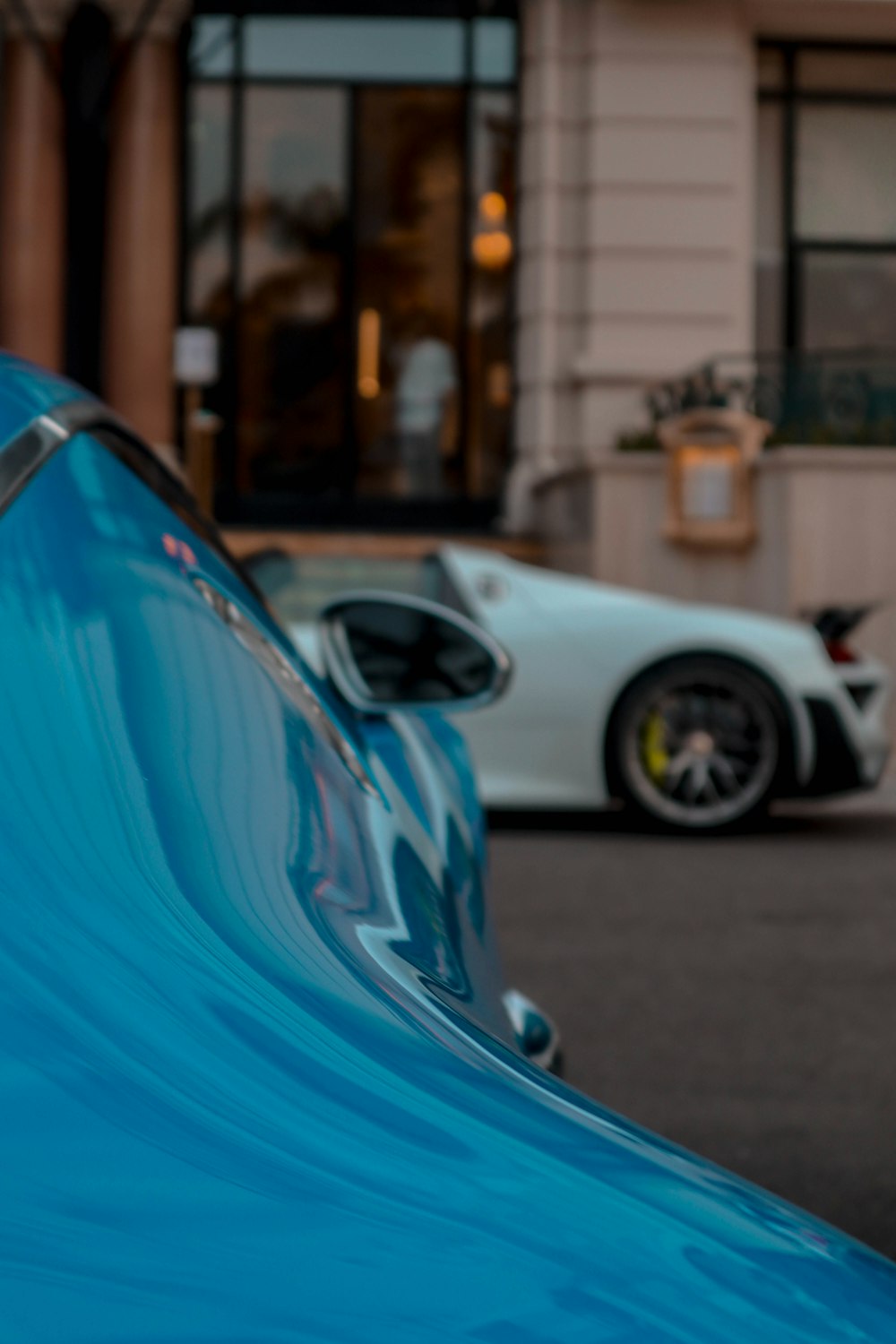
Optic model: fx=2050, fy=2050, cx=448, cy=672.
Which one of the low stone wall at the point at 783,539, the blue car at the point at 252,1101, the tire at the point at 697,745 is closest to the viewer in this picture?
the blue car at the point at 252,1101

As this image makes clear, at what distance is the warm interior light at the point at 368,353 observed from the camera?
19.7 metres

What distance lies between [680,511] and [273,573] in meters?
6.53

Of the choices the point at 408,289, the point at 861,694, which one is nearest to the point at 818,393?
the point at 861,694

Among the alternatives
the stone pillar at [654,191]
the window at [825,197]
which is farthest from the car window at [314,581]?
the window at [825,197]

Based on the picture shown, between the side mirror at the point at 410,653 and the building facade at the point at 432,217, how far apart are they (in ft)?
50.3

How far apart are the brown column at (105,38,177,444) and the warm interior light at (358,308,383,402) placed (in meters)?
1.85

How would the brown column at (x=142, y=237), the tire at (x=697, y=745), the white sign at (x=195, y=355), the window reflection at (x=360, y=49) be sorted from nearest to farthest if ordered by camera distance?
the tire at (x=697, y=745)
the white sign at (x=195, y=355)
the brown column at (x=142, y=237)
the window reflection at (x=360, y=49)

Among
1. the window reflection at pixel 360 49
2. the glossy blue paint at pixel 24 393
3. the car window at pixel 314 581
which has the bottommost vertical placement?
the car window at pixel 314 581

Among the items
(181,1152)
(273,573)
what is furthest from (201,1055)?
(273,573)

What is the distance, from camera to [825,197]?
19.8 m

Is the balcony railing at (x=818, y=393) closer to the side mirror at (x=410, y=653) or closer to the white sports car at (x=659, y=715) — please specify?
the white sports car at (x=659, y=715)

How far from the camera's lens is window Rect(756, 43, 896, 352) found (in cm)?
1958

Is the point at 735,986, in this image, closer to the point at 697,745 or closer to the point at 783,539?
the point at 697,745

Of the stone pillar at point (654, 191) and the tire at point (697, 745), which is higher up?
the stone pillar at point (654, 191)
